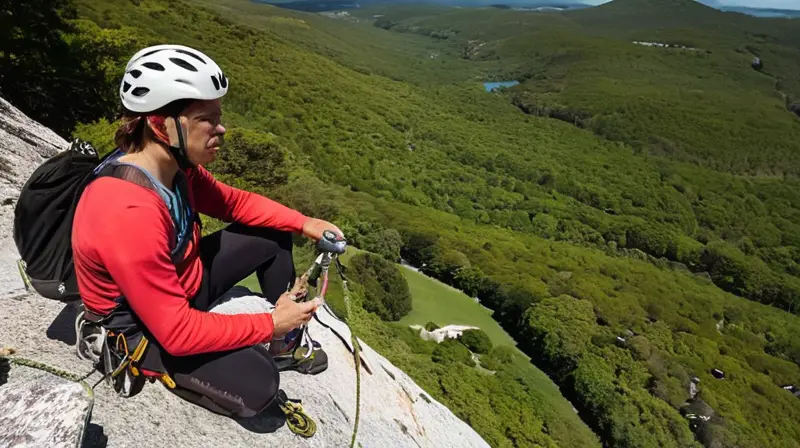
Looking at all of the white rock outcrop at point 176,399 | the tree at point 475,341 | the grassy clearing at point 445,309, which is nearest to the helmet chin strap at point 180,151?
the white rock outcrop at point 176,399

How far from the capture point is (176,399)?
4008mm

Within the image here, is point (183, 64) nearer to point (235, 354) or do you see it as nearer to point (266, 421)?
point (235, 354)

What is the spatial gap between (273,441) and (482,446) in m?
6.57

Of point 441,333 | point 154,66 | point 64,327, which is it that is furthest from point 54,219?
point 441,333

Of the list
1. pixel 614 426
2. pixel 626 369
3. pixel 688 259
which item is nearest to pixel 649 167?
pixel 688 259

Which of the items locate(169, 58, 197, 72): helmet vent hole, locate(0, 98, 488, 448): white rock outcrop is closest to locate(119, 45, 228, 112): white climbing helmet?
locate(169, 58, 197, 72): helmet vent hole

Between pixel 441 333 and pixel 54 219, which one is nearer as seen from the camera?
pixel 54 219

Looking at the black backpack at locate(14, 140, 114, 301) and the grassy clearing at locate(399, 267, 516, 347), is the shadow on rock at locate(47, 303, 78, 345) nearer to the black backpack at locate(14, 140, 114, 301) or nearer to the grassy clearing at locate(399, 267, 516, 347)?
the black backpack at locate(14, 140, 114, 301)

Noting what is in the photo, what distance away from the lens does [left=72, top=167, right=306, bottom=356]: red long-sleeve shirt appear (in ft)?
8.27

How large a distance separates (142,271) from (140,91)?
1.08 meters

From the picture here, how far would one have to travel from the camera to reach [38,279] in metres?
3.32

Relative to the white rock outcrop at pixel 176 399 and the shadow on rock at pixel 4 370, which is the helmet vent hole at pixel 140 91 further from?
the shadow on rock at pixel 4 370

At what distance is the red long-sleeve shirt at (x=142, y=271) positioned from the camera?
8.27 feet

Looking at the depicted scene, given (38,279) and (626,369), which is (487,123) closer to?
(626,369)
